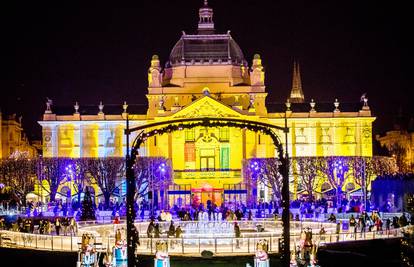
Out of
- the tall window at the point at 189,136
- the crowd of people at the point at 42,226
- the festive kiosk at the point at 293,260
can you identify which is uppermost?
the tall window at the point at 189,136

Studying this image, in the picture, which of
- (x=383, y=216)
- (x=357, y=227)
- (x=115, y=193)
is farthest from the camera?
(x=115, y=193)

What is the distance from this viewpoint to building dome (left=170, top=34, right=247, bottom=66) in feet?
429

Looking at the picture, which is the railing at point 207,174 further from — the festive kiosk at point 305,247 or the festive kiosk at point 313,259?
the festive kiosk at point 313,259

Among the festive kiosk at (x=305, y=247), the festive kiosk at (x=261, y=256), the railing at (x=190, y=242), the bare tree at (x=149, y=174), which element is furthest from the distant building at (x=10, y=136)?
the festive kiosk at (x=261, y=256)

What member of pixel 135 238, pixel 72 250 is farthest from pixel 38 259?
pixel 135 238

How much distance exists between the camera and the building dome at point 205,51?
5143 inches

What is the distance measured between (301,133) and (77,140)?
110 ft

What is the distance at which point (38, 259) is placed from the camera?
41.6 m

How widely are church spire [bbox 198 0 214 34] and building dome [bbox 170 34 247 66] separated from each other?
5.32m

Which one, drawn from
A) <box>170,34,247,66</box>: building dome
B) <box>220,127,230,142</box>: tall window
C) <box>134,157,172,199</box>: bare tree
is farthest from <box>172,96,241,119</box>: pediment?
<box>134,157,172,199</box>: bare tree

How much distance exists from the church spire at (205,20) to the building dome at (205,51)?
17.4 ft

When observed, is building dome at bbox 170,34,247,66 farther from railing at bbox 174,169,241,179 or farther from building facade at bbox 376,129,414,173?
building facade at bbox 376,129,414,173

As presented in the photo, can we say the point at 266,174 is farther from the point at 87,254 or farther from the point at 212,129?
the point at 87,254

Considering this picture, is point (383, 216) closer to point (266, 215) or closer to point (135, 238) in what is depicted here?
point (266, 215)
